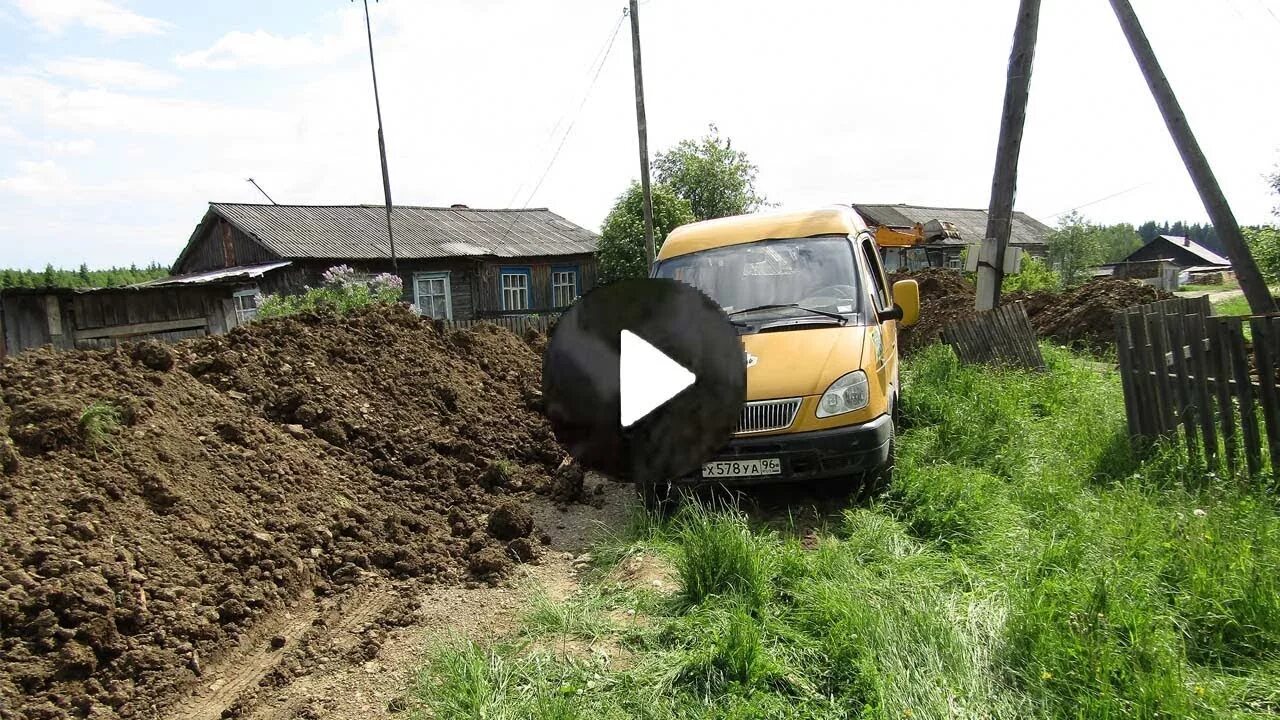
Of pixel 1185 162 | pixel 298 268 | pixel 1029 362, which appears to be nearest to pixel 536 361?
pixel 1029 362

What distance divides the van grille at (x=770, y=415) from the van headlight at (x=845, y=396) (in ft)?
0.62

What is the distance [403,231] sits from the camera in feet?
93.9

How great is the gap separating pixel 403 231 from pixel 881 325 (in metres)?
25.2

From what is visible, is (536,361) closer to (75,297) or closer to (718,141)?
(75,297)

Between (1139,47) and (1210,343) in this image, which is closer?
(1210,343)

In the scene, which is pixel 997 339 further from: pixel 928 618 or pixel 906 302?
pixel 928 618

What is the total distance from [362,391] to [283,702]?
161 inches

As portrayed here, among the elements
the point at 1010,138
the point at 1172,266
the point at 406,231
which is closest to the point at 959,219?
the point at 1172,266

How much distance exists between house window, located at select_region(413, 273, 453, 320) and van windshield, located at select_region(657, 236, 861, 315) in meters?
22.3

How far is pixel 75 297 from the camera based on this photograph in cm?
1170

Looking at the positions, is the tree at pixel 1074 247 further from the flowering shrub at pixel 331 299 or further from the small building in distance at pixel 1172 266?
the flowering shrub at pixel 331 299

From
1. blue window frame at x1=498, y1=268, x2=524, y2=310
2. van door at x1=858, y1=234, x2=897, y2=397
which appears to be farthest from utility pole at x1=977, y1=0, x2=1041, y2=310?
blue window frame at x1=498, y1=268, x2=524, y2=310
